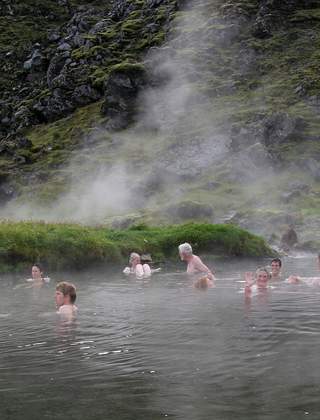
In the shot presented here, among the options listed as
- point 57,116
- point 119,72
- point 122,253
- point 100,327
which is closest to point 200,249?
point 122,253

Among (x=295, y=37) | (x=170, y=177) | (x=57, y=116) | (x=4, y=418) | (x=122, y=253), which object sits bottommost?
(x=4, y=418)

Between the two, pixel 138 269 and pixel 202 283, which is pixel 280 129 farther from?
pixel 202 283

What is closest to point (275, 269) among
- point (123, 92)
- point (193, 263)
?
point (193, 263)

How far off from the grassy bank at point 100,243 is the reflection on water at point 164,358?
6783 millimetres

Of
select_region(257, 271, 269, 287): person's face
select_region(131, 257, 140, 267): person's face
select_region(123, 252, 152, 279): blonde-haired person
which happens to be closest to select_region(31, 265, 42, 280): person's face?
select_region(123, 252, 152, 279): blonde-haired person

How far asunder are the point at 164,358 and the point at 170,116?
200 ft

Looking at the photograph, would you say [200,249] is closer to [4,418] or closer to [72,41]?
[4,418]

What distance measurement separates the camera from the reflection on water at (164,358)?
663cm

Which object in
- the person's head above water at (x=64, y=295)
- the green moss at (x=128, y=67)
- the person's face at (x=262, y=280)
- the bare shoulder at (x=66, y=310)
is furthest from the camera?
the green moss at (x=128, y=67)

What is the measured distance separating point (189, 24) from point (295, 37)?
14514mm

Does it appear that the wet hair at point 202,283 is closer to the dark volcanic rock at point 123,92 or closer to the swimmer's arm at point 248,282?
the swimmer's arm at point 248,282

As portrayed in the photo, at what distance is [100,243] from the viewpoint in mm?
24203

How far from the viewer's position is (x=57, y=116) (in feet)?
264

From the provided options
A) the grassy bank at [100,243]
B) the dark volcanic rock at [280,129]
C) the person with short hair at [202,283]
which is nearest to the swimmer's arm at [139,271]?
the grassy bank at [100,243]
